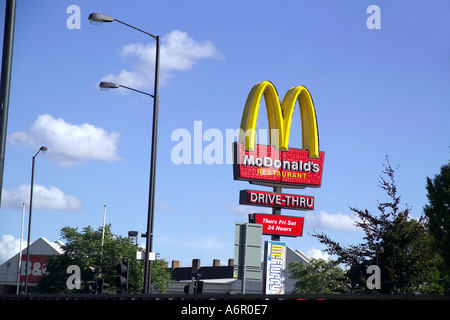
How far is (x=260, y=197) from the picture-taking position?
39531 millimetres

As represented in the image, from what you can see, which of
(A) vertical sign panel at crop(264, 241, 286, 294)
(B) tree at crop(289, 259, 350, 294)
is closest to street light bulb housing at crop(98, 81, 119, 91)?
(A) vertical sign panel at crop(264, 241, 286, 294)

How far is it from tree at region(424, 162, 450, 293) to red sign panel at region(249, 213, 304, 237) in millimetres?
7892

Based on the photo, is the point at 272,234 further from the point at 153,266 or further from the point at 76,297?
the point at 76,297

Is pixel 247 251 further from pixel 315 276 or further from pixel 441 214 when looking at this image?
pixel 315 276

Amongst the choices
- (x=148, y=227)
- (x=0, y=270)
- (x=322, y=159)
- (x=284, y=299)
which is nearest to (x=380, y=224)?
(x=322, y=159)

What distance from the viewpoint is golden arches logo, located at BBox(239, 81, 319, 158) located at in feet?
126

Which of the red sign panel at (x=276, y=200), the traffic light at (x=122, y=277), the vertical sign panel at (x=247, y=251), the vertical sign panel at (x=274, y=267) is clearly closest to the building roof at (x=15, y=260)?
the vertical sign panel at (x=274, y=267)

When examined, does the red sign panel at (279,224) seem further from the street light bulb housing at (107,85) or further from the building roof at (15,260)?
the building roof at (15,260)

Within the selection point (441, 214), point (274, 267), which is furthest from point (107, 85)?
point (441, 214)

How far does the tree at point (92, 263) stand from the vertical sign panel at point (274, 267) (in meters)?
16.5

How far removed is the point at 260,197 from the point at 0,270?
4844 cm

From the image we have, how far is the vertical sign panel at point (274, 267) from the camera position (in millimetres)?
39750

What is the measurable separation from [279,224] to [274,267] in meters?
2.57

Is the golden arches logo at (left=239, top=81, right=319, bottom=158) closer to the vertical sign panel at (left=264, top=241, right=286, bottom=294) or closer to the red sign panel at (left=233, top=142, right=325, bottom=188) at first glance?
the red sign panel at (left=233, top=142, right=325, bottom=188)
